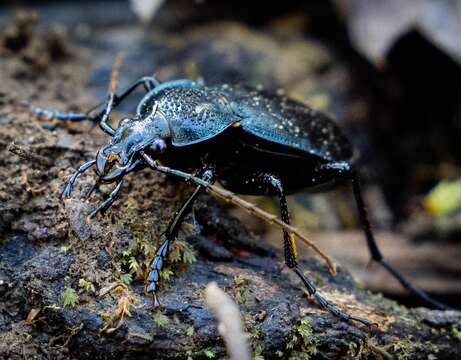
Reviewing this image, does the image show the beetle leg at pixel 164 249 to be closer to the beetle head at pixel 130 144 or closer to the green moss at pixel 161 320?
the green moss at pixel 161 320

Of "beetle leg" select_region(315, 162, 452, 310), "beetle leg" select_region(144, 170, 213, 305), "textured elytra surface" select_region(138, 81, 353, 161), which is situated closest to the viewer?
"beetle leg" select_region(144, 170, 213, 305)

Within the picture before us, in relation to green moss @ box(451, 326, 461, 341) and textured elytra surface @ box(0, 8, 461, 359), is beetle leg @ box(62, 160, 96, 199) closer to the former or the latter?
textured elytra surface @ box(0, 8, 461, 359)

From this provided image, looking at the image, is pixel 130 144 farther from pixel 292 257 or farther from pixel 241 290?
pixel 292 257

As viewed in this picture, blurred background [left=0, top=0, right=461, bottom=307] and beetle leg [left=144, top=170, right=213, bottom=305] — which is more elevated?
blurred background [left=0, top=0, right=461, bottom=307]

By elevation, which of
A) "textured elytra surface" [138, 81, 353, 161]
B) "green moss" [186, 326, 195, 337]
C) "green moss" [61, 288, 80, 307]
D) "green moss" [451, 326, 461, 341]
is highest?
"textured elytra surface" [138, 81, 353, 161]

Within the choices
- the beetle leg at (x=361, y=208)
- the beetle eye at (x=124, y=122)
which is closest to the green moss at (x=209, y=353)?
the beetle eye at (x=124, y=122)

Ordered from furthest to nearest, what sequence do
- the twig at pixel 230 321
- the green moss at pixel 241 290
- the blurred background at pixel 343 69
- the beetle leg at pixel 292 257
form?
the blurred background at pixel 343 69
the beetle leg at pixel 292 257
the green moss at pixel 241 290
the twig at pixel 230 321

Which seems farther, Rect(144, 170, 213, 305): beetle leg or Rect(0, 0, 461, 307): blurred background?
Rect(0, 0, 461, 307): blurred background

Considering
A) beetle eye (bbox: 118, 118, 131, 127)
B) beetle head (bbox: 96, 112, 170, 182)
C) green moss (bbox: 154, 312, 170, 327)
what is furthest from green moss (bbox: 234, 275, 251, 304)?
beetle eye (bbox: 118, 118, 131, 127)
